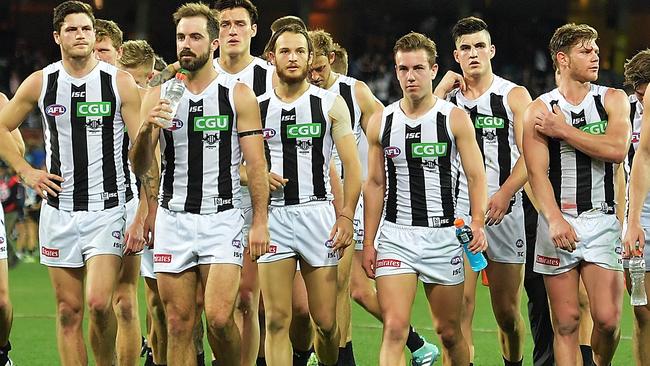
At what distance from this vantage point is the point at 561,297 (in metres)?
6.71

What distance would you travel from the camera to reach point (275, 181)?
7.09 m

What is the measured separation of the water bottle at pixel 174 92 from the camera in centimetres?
638

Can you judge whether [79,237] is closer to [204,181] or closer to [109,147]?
[109,147]

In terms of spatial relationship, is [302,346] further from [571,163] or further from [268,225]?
[571,163]

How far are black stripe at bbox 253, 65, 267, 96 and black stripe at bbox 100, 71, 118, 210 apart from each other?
47.2 inches

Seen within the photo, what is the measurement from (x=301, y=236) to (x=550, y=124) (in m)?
1.62

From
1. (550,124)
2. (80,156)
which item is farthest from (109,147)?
(550,124)

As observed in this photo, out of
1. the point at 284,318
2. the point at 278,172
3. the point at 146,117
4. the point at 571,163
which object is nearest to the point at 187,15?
the point at 146,117

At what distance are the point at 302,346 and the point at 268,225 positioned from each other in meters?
1.01

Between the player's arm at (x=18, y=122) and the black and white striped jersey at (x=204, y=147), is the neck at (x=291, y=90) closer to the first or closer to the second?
the black and white striped jersey at (x=204, y=147)

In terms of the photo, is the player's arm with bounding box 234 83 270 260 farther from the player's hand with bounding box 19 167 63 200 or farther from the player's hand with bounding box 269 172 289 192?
the player's hand with bounding box 19 167 63 200

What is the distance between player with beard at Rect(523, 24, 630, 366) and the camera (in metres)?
6.65

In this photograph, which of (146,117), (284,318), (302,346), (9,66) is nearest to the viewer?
(146,117)

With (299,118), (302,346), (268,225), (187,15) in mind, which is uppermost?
(187,15)
